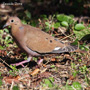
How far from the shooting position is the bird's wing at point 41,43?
432cm

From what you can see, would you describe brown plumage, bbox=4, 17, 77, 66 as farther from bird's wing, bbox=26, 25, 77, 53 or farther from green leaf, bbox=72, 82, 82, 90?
green leaf, bbox=72, 82, 82, 90

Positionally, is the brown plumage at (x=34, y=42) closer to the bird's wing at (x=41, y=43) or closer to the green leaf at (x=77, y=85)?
the bird's wing at (x=41, y=43)

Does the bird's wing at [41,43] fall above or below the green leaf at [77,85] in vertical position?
above

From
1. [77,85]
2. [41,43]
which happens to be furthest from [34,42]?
[77,85]

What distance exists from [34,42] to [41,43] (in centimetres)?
13

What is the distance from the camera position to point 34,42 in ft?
14.2

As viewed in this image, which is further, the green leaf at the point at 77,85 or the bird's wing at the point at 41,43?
the bird's wing at the point at 41,43

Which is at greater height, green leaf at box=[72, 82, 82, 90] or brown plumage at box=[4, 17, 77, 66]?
brown plumage at box=[4, 17, 77, 66]

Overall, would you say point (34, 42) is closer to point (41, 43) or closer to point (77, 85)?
point (41, 43)

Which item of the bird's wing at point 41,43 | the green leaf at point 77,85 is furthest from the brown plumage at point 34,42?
the green leaf at point 77,85

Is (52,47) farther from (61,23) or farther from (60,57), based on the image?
(61,23)

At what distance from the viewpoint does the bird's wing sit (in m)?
4.32

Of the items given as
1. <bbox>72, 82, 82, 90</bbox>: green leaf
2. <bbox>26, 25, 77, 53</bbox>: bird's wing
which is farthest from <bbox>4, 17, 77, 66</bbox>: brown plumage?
<bbox>72, 82, 82, 90</bbox>: green leaf

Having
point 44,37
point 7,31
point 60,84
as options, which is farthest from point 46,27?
point 60,84
